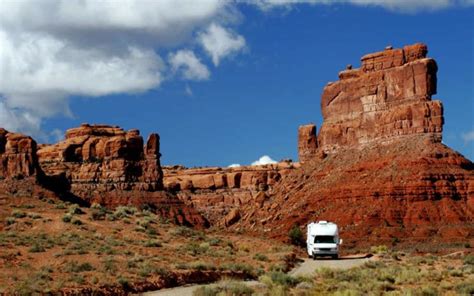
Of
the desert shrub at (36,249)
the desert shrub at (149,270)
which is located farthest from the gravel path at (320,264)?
the desert shrub at (36,249)

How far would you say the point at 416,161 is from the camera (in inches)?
3524

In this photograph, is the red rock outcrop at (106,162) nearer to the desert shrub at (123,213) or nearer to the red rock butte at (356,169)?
the red rock butte at (356,169)

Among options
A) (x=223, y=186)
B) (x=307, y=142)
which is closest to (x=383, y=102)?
(x=307, y=142)

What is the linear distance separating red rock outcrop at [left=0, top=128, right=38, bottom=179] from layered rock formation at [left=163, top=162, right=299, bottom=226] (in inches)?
2431

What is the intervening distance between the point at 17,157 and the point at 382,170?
46168mm

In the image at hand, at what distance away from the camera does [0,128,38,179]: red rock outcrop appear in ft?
209

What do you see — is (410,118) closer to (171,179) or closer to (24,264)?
(171,179)

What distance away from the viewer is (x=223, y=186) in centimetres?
13812

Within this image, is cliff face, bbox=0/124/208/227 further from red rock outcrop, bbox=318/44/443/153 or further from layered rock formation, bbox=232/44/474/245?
red rock outcrop, bbox=318/44/443/153

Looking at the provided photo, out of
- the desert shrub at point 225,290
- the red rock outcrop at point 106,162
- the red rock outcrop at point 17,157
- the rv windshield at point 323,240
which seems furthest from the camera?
the red rock outcrop at point 106,162

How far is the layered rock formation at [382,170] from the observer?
84188 mm

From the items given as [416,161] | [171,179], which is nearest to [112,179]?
[416,161]

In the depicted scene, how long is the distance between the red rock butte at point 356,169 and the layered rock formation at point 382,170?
0.44 ft

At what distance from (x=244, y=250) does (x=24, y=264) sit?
19826mm
